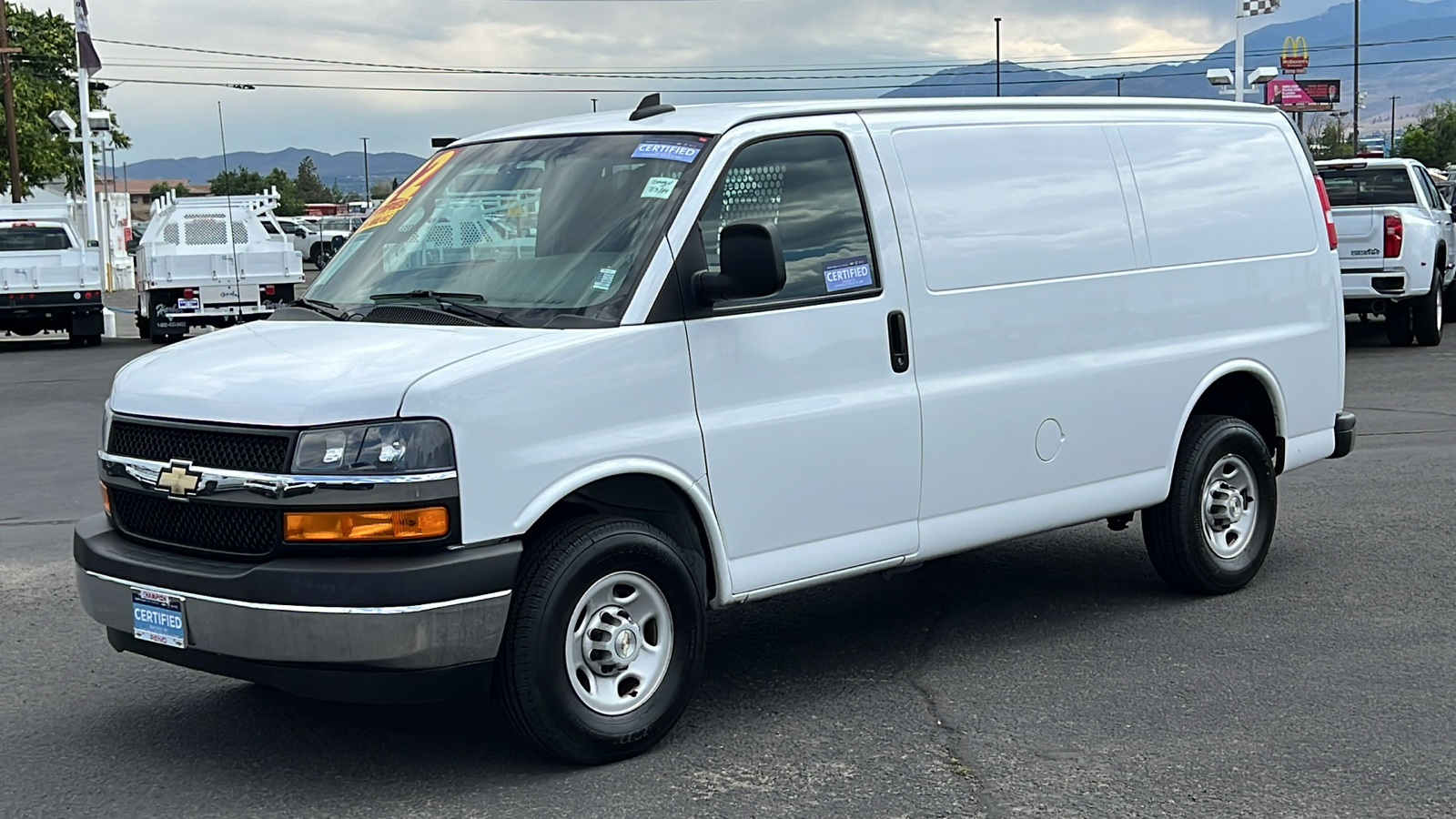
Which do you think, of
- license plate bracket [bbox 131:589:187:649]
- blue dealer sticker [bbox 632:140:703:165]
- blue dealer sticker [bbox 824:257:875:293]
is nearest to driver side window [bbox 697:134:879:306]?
blue dealer sticker [bbox 824:257:875:293]

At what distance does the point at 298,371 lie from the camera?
4.78m

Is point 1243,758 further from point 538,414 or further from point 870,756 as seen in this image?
point 538,414

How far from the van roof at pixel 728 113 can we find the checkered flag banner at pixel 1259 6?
30.3 m

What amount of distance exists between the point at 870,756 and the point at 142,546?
7.71 ft

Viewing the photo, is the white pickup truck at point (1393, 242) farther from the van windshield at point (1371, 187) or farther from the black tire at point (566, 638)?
the black tire at point (566, 638)

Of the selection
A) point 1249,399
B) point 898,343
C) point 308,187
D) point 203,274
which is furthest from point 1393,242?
point 308,187

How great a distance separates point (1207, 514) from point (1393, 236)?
38.8 feet

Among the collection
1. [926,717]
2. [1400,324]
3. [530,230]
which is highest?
[530,230]

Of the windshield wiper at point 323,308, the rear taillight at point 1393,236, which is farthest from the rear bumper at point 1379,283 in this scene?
the windshield wiper at point 323,308

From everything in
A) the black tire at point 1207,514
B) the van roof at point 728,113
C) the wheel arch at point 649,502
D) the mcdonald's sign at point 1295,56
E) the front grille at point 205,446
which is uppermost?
the mcdonald's sign at point 1295,56

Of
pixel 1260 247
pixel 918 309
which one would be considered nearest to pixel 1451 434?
pixel 1260 247

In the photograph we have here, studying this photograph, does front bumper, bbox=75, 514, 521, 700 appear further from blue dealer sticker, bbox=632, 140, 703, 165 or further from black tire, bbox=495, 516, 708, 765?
blue dealer sticker, bbox=632, 140, 703, 165

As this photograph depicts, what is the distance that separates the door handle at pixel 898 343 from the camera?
571 cm

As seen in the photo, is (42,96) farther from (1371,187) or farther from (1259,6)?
(1371,187)
